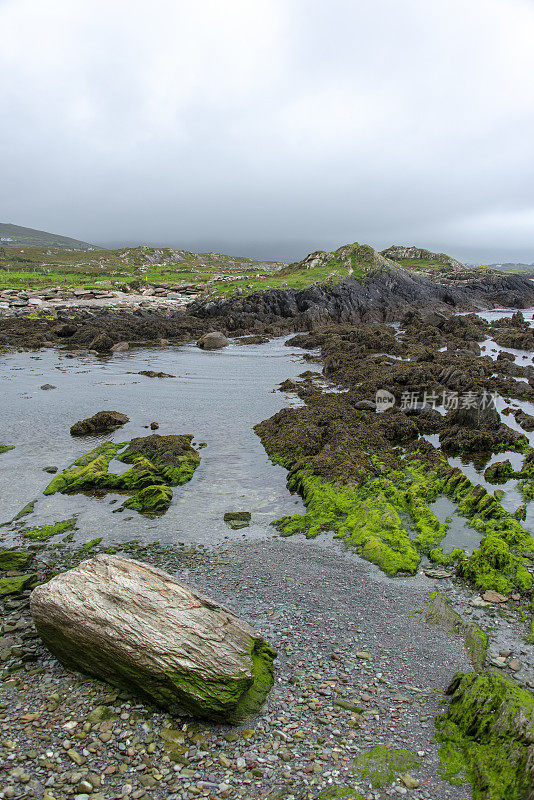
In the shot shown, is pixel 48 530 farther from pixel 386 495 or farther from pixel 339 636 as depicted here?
pixel 386 495

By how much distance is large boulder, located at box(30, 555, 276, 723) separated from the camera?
8625mm

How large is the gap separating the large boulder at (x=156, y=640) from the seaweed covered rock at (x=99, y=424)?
705 inches

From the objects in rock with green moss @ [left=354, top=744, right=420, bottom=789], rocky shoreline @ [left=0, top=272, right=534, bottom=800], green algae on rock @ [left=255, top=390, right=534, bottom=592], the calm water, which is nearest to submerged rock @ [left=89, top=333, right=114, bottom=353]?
the calm water

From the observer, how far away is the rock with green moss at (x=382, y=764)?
7.31 m

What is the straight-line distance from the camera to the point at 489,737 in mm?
7789

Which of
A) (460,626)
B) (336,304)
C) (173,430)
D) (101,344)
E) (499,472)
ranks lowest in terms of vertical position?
(460,626)

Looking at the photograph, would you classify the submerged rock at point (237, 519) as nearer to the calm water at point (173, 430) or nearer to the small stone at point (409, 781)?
the calm water at point (173, 430)

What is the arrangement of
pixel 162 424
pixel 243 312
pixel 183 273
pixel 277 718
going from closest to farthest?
pixel 277 718 < pixel 162 424 < pixel 243 312 < pixel 183 273

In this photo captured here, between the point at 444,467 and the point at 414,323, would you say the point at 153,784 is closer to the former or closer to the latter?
the point at 444,467

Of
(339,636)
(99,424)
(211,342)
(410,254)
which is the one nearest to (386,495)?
(339,636)

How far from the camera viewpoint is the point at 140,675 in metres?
8.80

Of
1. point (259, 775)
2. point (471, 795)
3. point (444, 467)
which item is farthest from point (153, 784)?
point (444, 467)

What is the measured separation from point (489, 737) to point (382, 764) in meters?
2.03

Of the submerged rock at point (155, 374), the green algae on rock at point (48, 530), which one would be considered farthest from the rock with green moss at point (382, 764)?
the submerged rock at point (155, 374)
